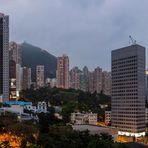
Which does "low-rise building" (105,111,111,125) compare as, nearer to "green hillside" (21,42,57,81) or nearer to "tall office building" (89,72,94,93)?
"tall office building" (89,72,94,93)

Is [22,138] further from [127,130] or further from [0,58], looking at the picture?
[0,58]

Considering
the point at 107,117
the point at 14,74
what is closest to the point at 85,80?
the point at 14,74

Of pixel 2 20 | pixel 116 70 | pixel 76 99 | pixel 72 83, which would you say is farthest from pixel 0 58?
pixel 72 83

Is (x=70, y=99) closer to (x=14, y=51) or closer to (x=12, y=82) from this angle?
(x=12, y=82)

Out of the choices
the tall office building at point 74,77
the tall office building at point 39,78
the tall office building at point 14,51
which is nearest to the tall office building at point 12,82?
the tall office building at point 14,51

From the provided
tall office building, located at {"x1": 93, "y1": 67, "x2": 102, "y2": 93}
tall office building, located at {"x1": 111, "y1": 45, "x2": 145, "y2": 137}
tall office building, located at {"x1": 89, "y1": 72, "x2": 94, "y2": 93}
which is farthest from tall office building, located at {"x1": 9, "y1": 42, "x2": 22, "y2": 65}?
tall office building, located at {"x1": 111, "y1": 45, "x2": 145, "y2": 137}

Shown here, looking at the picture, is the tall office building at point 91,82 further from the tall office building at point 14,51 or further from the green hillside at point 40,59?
the green hillside at point 40,59
